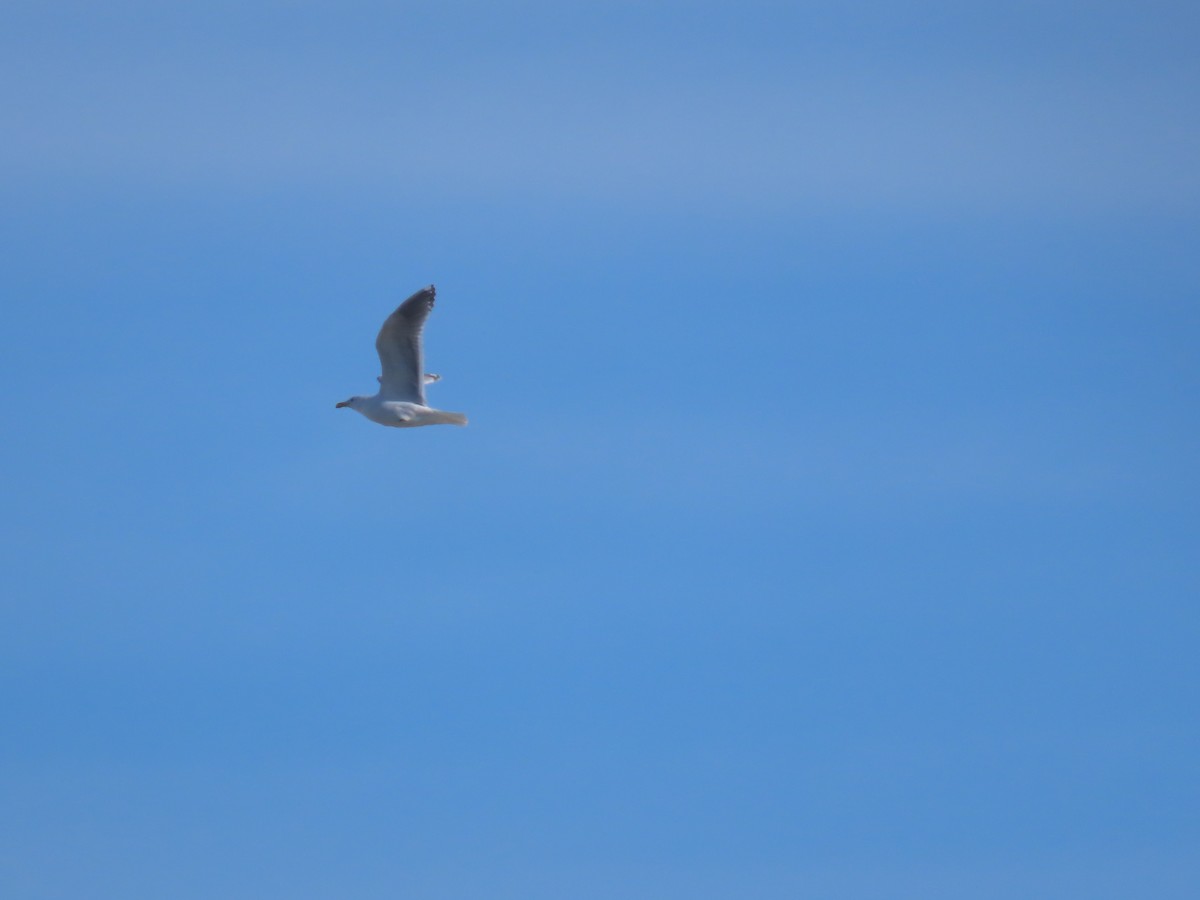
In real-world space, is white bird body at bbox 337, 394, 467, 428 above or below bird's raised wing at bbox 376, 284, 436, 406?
below

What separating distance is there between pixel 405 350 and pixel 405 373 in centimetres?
38

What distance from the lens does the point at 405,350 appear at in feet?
102

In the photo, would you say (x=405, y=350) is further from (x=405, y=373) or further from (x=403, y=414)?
(x=403, y=414)

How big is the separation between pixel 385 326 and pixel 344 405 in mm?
2162

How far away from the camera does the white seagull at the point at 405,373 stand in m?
30.7

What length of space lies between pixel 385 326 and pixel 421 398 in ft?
4.06

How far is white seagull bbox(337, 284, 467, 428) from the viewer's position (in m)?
30.7

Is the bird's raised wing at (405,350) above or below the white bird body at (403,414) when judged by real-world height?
above

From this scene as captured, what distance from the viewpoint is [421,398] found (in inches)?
1226

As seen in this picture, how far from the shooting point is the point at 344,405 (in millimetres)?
32469

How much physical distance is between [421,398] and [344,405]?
1892 millimetres

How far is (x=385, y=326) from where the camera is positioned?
30.8 meters

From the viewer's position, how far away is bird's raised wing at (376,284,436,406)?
30.8 m

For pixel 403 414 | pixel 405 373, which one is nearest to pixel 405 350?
pixel 405 373
